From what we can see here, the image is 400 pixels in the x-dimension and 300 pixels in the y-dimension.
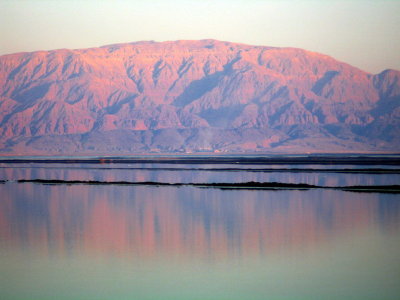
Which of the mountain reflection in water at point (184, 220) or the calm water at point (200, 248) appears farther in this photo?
the mountain reflection in water at point (184, 220)

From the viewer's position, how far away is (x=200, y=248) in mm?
24266

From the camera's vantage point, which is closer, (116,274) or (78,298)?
(78,298)

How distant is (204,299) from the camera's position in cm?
1750

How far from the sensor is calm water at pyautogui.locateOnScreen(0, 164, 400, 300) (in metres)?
18.7

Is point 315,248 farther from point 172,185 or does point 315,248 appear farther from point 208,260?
point 172,185

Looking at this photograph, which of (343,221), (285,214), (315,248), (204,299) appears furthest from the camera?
(285,214)

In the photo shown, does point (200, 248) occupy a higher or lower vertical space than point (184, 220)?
higher

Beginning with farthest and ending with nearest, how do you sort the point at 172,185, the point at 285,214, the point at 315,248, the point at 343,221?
the point at 172,185 → the point at 285,214 → the point at 343,221 → the point at 315,248

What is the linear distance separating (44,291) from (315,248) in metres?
9.21

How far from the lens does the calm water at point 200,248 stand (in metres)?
18.7

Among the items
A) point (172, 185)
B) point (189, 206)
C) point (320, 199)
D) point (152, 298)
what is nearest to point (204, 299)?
point (152, 298)

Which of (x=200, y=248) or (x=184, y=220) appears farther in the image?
(x=184, y=220)

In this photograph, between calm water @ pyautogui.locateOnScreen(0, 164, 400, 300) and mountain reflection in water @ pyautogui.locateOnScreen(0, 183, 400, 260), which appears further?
mountain reflection in water @ pyautogui.locateOnScreen(0, 183, 400, 260)

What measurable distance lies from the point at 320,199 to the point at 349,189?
7637 millimetres
